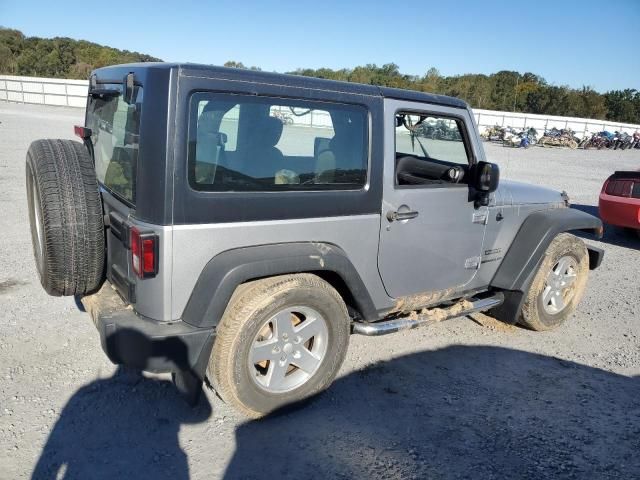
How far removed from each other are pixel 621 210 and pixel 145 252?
23.2 ft

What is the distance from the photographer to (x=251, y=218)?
2646 mm

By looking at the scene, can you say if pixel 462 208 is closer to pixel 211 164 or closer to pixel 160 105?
pixel 211 164

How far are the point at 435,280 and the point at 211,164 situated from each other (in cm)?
191

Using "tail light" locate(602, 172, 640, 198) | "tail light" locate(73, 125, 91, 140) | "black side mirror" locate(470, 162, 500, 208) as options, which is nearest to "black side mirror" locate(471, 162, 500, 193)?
"black side mirror" locate(470, 162, 500, 208)

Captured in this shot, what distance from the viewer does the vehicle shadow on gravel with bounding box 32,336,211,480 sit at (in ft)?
8.18

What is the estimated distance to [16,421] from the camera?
2.80 m

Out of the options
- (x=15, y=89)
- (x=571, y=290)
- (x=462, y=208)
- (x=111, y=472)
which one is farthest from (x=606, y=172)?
(x=15, y=89)

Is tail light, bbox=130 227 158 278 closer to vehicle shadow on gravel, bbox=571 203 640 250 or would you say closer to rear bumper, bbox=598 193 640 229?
rear bumper, bbox=598 193 640 229

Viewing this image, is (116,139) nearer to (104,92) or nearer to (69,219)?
(104,92)

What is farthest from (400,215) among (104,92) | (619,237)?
(619,237)

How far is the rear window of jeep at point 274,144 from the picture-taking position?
251 centimetres

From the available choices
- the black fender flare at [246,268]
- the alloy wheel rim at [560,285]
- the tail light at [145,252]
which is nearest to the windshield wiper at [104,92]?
the tail light at [145,252]

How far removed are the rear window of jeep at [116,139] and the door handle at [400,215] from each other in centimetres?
155

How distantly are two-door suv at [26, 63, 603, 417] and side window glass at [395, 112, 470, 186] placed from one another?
16 millimetres
